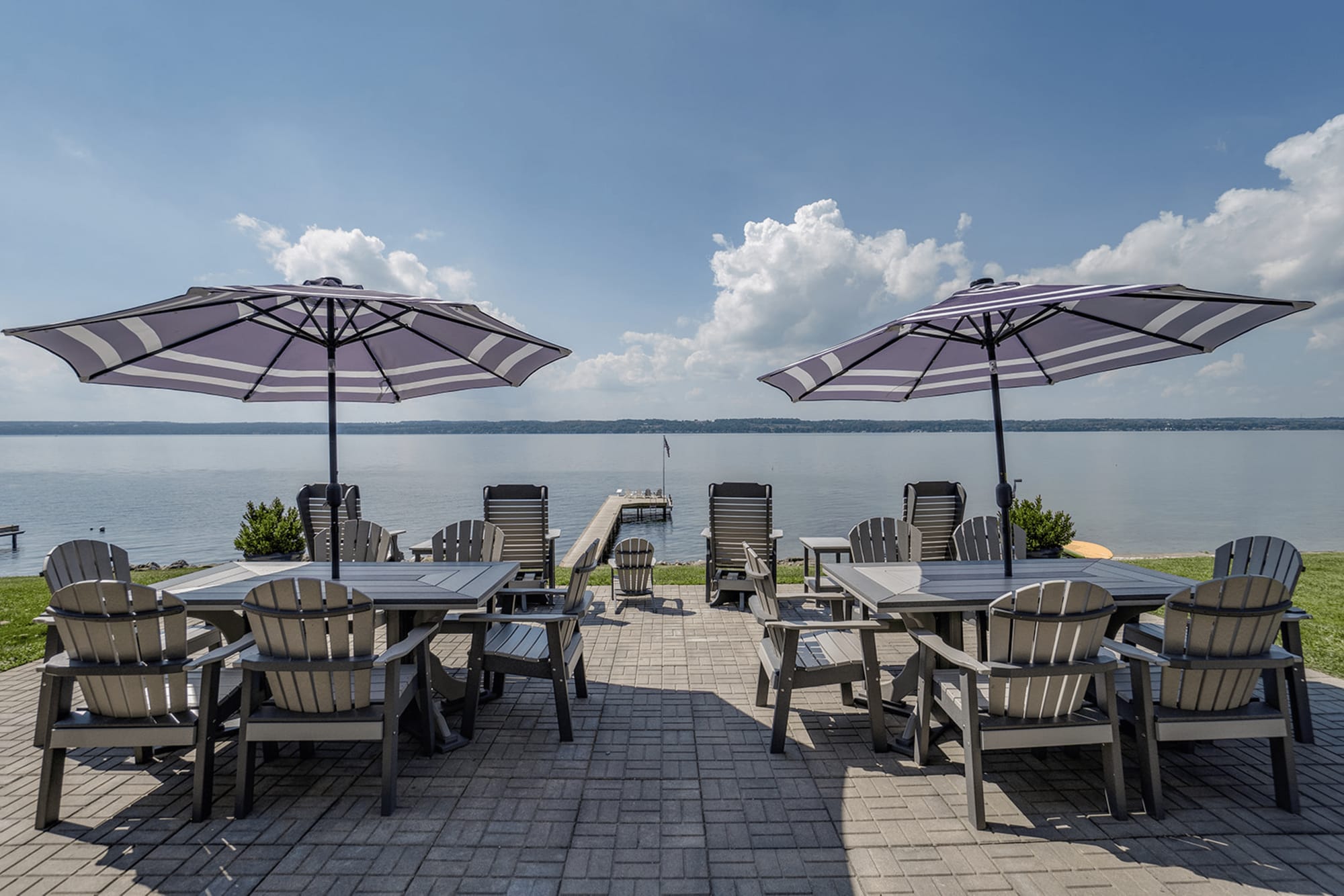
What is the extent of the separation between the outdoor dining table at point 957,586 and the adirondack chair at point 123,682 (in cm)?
351

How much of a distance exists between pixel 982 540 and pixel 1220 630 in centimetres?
296

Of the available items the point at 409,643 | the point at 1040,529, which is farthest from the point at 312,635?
the point at 1040,529

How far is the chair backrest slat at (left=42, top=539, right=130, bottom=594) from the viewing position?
368cm

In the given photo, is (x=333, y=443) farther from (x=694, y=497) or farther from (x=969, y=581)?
(x=694, y=497)

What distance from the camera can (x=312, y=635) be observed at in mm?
2697

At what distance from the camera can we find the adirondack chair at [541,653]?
361 centimetres

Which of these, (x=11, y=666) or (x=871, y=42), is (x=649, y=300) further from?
(x=11, y=666)

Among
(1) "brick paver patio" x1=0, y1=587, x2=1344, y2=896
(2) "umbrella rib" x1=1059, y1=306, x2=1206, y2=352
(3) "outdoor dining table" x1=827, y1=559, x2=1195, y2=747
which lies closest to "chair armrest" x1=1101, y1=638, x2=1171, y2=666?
(3) "outdoor dining table" x1=827, y1=559, x2=1195, y2=747

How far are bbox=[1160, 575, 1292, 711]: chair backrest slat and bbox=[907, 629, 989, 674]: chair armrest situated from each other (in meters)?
0.87

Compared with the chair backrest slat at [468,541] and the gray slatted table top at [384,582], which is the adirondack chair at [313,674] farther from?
the chair backrest slat at [468,541]

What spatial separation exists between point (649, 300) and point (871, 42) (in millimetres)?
9453

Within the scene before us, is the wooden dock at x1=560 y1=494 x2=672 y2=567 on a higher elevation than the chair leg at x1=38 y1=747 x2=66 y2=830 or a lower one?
lower

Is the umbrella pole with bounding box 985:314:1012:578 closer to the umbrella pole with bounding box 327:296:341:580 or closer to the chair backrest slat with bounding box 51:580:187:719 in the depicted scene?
the umbrella pole with bounding box 327:296:341:580

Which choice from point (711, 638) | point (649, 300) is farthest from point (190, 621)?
point (649, 300)
